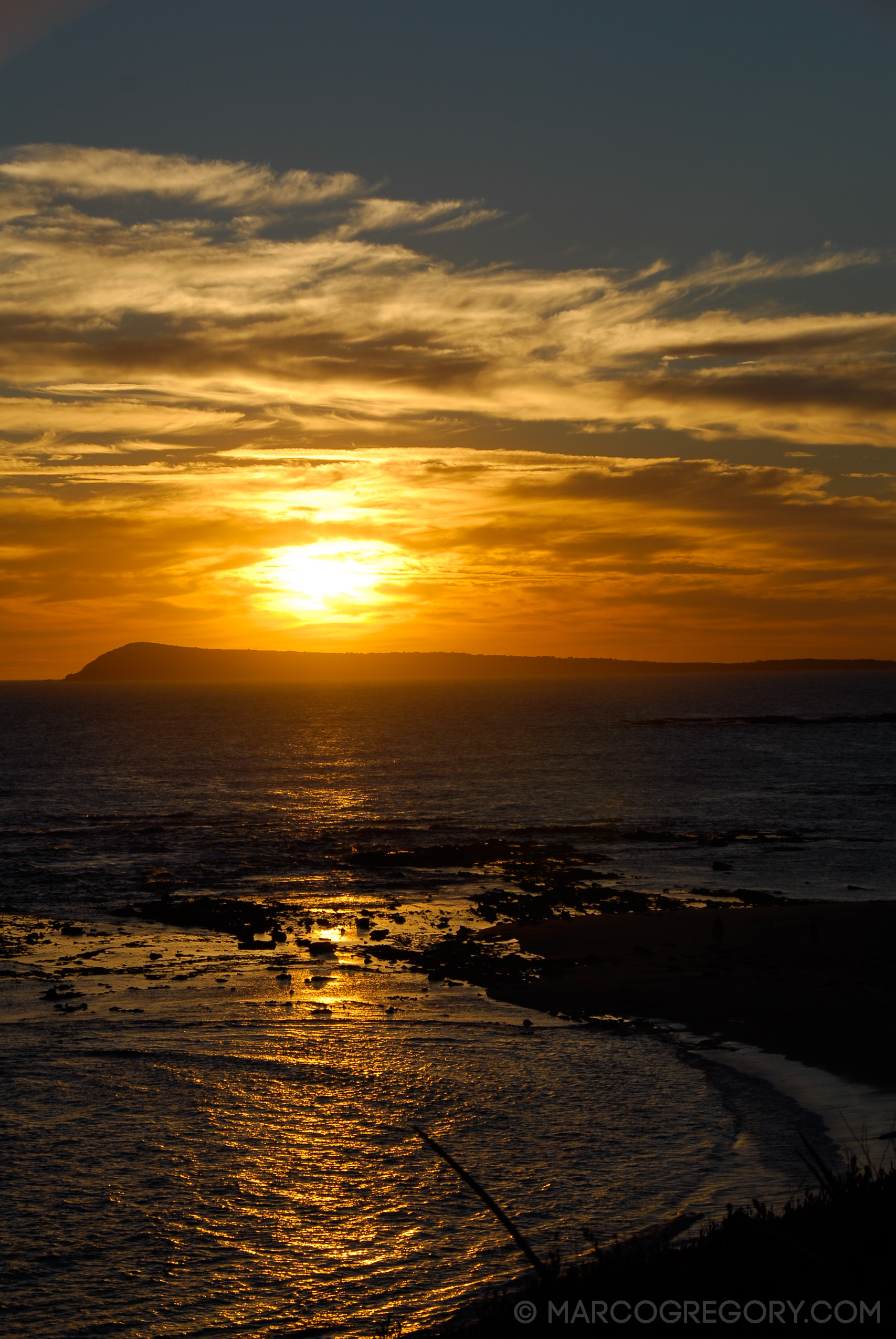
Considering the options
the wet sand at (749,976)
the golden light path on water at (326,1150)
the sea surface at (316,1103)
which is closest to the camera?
the golden light path on water at (326,1150)

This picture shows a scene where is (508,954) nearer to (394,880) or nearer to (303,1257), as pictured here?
(394,880)

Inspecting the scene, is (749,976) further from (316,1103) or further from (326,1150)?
(326,1150)

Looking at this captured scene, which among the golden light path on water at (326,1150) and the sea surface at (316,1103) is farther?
the sea surface at (316,1103)

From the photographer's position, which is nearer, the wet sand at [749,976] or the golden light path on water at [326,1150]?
the golden light path on water at [326,1150]

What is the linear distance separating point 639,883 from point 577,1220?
31.4m

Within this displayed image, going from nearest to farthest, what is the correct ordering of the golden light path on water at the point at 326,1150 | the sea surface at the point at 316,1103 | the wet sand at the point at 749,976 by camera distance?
the golden light path on water at the point at 326,1150 → the sea surface at the point at 316,1103 → the wet sand at the point at 749,976

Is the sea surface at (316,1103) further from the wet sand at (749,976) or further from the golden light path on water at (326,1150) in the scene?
the wet sand at (749,976)

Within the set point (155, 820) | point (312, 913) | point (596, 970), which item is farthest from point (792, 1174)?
point (155, 820)

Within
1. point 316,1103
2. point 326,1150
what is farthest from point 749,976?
point 326,1150

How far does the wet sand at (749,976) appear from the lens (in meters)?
20.9

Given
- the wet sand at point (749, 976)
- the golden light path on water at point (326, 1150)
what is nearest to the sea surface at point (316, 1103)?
the golden light path on water at point (326, 1150)

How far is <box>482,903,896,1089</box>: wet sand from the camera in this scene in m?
20.9

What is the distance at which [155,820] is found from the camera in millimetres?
63781

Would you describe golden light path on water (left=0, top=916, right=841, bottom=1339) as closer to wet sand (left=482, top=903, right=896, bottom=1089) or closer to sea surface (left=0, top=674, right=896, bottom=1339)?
sea surface (left=0, top=674, right=896, bottom=1339)
